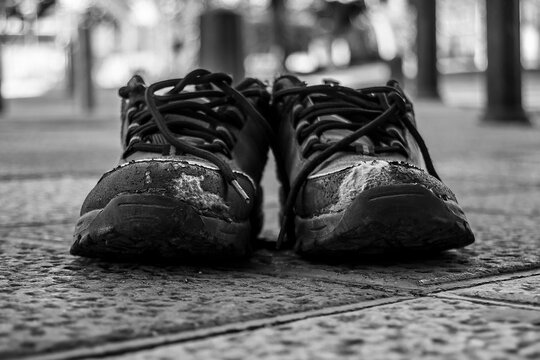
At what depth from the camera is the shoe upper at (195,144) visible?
1.64m

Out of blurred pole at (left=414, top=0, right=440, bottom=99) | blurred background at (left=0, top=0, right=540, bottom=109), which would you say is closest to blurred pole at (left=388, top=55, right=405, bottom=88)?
blurred background at (left=0, top=0, right=540, bottom=109)

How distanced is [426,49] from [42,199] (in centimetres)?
935

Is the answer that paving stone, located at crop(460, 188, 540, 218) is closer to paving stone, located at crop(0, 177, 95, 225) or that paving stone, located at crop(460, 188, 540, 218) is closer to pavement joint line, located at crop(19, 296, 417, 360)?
paving stone, located at crop(0, 177, 95, 225)

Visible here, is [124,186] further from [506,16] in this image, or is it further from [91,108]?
[91,108]

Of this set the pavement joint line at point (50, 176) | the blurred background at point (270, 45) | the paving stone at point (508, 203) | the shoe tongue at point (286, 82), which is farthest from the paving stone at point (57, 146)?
the shoe tongue at point (286, 82)

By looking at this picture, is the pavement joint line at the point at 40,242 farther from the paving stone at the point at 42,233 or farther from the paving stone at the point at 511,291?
the paving stone at the point at 511,291

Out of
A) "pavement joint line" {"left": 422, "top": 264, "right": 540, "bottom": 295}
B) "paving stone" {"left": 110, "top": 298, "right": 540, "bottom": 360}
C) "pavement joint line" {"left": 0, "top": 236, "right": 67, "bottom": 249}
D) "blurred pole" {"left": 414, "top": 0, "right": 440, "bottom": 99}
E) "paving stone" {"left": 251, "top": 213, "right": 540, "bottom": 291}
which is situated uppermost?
"blurred pole" {"left": 414, "top": 0, "right": 440, "bottom": 99}

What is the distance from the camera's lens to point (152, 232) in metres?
1.55

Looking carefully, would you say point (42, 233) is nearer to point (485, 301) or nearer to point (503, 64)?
point (485, 301)

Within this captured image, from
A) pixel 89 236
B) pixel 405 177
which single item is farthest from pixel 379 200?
pixel 89 236

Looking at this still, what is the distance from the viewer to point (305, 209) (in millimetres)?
1786

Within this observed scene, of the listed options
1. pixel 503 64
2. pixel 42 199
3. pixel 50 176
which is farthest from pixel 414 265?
pixel 503 64

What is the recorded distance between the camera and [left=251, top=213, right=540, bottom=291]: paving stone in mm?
1552

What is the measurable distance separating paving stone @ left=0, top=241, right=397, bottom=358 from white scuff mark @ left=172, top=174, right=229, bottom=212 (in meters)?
0.11
